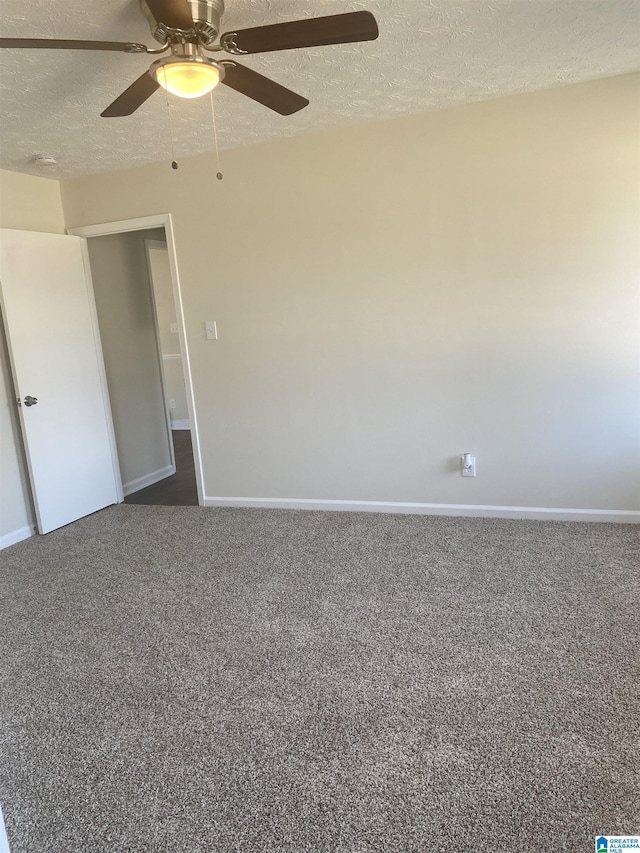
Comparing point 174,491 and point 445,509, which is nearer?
point 445,509

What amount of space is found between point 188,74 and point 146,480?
3628 mm

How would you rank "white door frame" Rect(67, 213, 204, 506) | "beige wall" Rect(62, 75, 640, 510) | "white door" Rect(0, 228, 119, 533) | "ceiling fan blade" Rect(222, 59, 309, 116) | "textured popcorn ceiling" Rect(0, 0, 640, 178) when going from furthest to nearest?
"white door frame" Rect(67, 213, 204, 506) < "white door" Rect(0, 228, 119, 533) < "beige wall" Rect(62, 75, 640, 510) < "textured popcorn ceiling" Rect(0, 0, 640, 178) < "ceiling fan blade" Rect(222, 59, 309, 116)

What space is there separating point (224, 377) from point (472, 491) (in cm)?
187

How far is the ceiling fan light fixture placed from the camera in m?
1.75

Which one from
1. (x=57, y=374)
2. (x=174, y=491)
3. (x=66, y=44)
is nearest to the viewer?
(x=66, y=44)

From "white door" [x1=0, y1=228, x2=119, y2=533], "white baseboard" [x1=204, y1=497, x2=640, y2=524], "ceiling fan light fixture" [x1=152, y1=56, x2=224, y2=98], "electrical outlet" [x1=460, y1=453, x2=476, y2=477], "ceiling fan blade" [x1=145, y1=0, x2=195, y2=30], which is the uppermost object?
"ceiling fan blade" [x1=145, y1=0, x2=195, y2=30]

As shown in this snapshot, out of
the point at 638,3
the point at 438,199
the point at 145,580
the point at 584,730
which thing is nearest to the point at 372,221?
the point at 438,199

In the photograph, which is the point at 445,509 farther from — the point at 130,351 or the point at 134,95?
the point at 130,351

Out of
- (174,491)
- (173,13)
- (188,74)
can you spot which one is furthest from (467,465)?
(173,13)

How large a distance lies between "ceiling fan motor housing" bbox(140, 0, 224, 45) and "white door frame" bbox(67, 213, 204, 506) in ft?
6.67

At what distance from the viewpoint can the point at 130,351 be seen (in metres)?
4.67

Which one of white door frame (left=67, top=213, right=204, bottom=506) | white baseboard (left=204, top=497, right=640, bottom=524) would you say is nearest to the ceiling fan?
white door frame (left=67, top=213, right=204, bottom=506)

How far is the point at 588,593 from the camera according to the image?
2.53 metres

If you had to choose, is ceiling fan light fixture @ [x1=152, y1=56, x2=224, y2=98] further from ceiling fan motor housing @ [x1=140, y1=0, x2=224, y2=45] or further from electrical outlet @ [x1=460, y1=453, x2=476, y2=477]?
electrical outlet @ [x1=460, y1=453, x2=476, y2=477]
